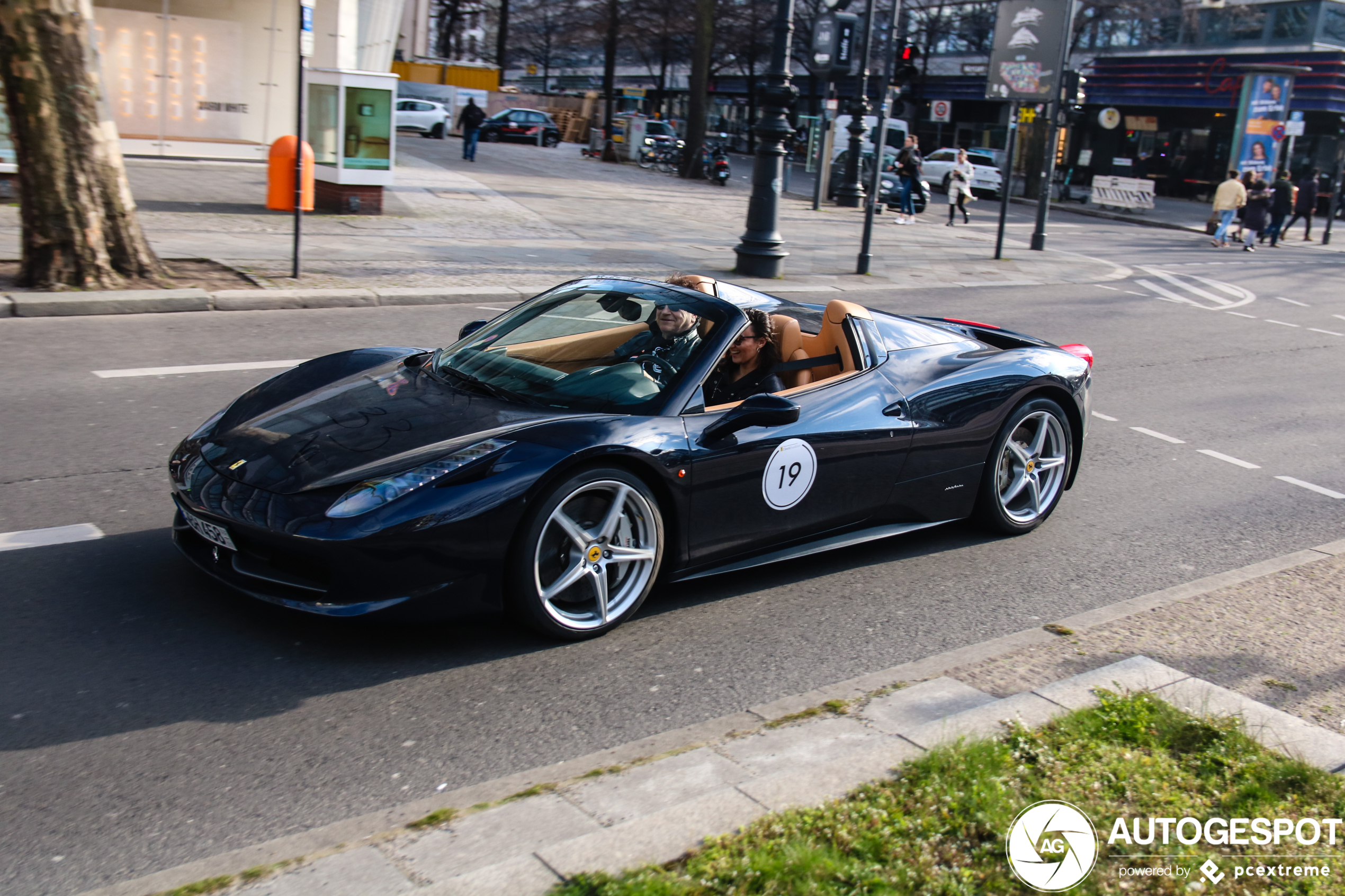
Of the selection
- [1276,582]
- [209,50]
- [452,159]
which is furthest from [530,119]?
[1276,582]

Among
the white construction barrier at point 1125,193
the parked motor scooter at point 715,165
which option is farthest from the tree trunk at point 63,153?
the white construction barrier at point 1125,193

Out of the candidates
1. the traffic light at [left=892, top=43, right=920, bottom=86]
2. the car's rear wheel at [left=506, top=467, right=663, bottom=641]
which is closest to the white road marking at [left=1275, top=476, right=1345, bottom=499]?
the car's rear wheel at [left=506, top=467, right=663, bottom=641]

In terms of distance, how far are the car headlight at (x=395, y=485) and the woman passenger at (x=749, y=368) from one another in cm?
110

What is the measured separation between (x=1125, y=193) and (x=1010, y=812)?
37.7 meters

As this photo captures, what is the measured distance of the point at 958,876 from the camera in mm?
2861

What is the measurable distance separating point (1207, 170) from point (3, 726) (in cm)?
5000

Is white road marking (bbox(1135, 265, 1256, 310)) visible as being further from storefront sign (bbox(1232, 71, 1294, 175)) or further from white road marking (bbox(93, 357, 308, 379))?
storefront sign (bbox(1232, 71, 1294, 175))

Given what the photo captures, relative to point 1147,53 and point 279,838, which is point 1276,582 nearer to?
point 279,838

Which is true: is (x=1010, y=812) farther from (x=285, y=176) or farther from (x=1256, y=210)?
(x=1256, y=210)

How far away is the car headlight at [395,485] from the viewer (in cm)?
388

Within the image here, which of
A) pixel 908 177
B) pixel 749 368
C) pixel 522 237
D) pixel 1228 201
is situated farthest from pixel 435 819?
pixel 1228 201

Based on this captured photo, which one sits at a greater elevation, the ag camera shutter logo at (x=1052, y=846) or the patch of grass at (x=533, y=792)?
the ag camera shutter logo at (x=1052, y=846)

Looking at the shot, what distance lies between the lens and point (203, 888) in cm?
262

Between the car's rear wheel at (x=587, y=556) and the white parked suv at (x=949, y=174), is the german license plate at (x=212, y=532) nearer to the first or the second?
the car's rear wheel at (x=587, y=556)
